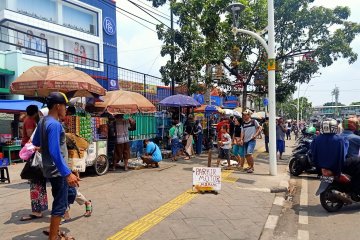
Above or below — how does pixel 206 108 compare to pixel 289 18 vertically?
below

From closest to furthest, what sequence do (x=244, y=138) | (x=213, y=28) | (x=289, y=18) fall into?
(x=244, y=138) → (x=213, y=28) → (x=289, y=18)

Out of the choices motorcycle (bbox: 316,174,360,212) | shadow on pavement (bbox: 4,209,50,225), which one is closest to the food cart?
shadow on pavement (bbox: 4,209,50,225)

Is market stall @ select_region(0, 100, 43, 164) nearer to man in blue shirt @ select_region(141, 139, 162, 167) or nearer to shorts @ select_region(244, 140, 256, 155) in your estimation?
man in blue shirt @ select_region(141, 139, 162, 167)

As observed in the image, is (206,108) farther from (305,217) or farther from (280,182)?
(305,217)

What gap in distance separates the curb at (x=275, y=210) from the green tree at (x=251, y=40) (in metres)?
6.37

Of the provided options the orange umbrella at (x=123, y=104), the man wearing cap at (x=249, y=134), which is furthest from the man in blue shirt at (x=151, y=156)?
the man wearing cap at (x=249, y=134)

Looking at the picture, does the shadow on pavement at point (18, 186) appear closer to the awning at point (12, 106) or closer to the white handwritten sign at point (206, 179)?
the white handwritten sign at point (206, 179)

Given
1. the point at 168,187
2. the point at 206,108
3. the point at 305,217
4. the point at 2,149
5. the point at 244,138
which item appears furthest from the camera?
the point at 206,108

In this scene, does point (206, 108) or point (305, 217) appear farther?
point (206, 108)

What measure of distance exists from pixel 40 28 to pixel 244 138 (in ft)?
75.5

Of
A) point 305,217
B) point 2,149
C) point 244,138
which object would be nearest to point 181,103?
point 244,138

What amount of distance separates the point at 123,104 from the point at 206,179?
12.4 feet

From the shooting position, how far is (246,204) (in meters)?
6.68

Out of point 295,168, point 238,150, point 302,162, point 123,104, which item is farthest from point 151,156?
point 302,162
